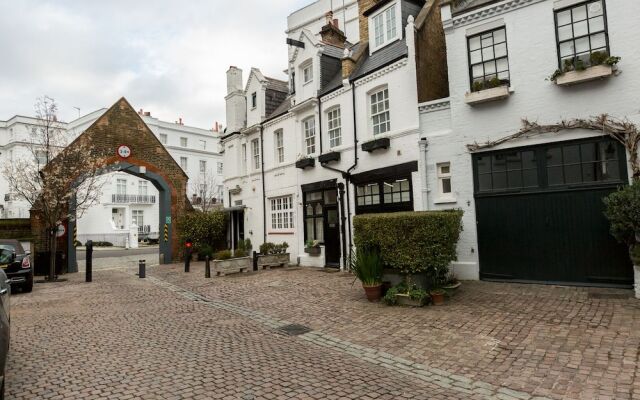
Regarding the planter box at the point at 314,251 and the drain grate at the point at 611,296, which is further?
the planter box at the point at 314,251

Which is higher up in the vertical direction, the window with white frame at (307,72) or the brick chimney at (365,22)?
the brick chimney at (365,22)

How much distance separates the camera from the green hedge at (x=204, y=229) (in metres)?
20.8

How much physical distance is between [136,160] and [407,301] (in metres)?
17.1

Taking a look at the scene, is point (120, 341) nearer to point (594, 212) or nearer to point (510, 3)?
Answer: point (594, 212)

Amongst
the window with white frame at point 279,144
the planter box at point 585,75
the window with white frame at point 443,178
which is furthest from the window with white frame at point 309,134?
the planter box at point 585,75

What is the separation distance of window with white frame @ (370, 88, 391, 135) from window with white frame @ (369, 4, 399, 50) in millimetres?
2221

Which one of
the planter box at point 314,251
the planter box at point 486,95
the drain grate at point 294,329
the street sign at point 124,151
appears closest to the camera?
the drain grate at point 294,329

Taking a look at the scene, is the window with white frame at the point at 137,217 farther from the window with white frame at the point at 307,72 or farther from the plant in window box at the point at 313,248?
the plant in window box at the point at 313,248

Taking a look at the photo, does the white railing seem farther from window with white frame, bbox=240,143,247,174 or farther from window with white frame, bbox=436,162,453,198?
window with white frame, bbox=436,162,453,198

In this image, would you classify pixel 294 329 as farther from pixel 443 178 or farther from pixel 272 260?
pixel 272 260

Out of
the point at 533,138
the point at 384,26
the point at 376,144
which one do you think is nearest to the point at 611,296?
the point at 533,138

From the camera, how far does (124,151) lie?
1984 cm

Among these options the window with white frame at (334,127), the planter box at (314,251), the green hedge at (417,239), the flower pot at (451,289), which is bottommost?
the flower pot at (451,289)

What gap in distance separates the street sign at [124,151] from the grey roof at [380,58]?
12.5m
